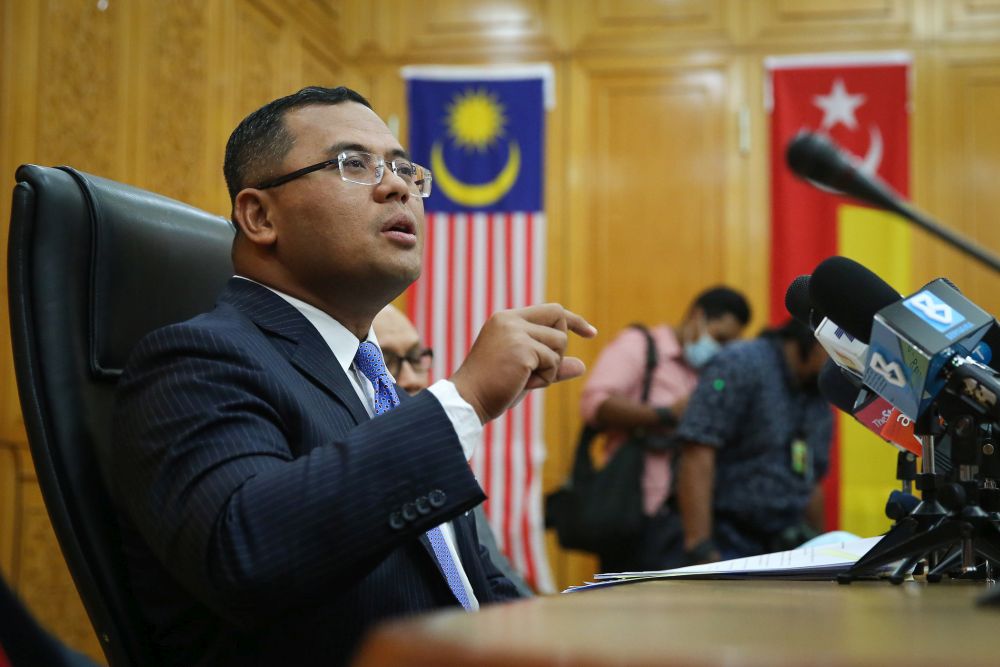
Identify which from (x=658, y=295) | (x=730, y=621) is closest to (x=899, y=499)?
(x=730, y=621)

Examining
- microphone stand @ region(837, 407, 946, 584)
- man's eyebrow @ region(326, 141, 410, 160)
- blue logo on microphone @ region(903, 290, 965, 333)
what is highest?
man's eyebrow @ region(326, 141, 410, 160)

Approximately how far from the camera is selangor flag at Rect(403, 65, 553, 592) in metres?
6.07

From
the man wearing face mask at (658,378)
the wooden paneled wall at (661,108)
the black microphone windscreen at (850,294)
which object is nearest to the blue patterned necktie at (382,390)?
the black microphone windscreen at (850,294)

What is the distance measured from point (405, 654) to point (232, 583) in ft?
1.91

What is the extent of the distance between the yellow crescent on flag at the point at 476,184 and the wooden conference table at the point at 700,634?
17.6 feet

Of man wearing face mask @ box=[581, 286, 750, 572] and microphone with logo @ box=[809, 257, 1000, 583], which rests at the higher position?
microphone with logo @ box=[809, 257, 1000, 583]

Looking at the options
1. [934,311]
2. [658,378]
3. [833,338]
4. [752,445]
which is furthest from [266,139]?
[658,378]

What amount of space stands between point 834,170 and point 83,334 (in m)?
0.94

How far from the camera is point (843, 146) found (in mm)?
6047

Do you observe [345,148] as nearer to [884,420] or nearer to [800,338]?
[884,420]

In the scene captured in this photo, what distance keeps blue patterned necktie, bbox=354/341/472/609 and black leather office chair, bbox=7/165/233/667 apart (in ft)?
0.93

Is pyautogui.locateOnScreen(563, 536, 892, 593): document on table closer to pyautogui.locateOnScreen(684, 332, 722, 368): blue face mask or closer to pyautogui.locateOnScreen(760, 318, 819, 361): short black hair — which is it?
pyautogui.locateOnScreen(760, 318, 819, 361): short black hair

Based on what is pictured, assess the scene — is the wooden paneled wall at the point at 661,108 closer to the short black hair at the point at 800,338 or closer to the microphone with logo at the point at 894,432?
the short black hair at the point at 800,338

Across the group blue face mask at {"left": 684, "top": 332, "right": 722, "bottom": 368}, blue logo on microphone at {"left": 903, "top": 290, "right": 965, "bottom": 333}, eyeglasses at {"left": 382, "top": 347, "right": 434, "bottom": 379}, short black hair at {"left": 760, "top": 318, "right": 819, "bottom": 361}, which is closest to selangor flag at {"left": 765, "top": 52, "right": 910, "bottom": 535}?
blue face mask at {"left": 684, "top": 332, "right": 722, "bottom": 368}
